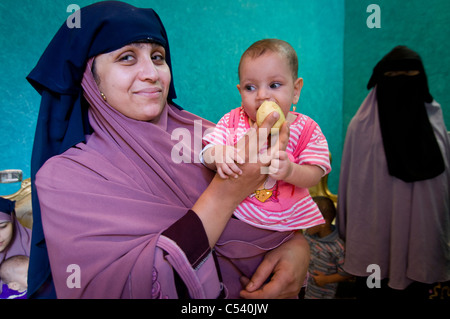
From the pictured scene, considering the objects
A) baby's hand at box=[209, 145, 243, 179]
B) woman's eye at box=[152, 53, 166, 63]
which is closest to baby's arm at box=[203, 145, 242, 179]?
baby's hand at box=[209, 145, 243, 179]

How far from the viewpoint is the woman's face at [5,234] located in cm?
164

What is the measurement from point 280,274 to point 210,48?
1.30m

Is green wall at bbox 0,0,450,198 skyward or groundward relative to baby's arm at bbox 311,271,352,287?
skyward

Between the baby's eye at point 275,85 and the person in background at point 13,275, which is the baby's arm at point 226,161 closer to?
the baby's eye at point 275,85

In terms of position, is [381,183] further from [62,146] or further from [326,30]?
[62,146]

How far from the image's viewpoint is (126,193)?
69cm

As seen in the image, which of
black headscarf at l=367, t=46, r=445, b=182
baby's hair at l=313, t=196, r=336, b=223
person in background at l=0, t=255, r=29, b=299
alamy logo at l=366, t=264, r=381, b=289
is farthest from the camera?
baby's hair at l=313, t=196, r=336, b=223

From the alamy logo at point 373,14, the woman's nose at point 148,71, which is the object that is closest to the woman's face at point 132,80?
the woman's nose at point 148,71

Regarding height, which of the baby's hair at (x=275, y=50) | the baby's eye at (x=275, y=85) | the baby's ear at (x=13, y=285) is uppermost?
the baby's hair at (x=275, y=50)

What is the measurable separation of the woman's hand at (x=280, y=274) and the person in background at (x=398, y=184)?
33.8 inches

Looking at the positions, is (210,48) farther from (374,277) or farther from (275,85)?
(374,277)

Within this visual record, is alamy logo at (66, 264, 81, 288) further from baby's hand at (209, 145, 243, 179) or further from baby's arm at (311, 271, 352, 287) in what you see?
baby's arm at (311, 271, 352, 287)

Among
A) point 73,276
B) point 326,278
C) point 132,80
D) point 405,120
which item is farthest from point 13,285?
point 405,120

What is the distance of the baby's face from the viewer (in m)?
0.72
